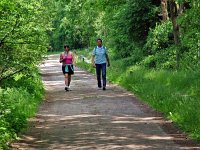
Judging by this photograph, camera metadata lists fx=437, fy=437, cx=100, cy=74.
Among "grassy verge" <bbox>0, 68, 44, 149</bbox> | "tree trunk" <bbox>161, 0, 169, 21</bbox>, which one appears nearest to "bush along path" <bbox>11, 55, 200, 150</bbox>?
"grassy verge" <bbox>0, 68, 44, 149</bbox>

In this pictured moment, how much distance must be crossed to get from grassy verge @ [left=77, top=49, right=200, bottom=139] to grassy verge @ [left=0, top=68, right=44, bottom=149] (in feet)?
11.3

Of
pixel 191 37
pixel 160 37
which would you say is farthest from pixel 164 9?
pixel 191 37

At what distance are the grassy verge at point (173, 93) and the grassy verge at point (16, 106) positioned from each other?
3449 millimetres

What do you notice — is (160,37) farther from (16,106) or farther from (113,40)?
(16,106)

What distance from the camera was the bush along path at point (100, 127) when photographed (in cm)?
815

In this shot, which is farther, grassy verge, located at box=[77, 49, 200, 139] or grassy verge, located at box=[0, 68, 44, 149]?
grassy verge, located at box=[77, 49, 200, 139]

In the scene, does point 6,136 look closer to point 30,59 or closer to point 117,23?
point 30,59

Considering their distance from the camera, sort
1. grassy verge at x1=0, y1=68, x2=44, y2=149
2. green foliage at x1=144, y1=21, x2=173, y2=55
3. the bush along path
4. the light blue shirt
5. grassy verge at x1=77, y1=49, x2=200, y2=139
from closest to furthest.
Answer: the bush along path, grassy verge at x1=0, y1=68, x2=44, y2=149, grassy verge at x1=77, y1=49, x2=200, y2=139, the light blue shirt, green foliage at x1=144, y1=21, x2=173, y2=55

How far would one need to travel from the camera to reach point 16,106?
11.2 m

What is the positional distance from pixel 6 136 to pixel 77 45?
82.5 m

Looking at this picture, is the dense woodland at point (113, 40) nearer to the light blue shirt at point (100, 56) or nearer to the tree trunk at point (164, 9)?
the tree trunk at point (164, 9)

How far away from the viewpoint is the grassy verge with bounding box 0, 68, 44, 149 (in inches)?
335

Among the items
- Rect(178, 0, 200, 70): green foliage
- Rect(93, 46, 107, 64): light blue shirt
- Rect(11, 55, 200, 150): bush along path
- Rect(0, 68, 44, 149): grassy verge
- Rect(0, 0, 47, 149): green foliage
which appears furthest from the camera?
Rect(93, 46, 107, 64): light blue shirt

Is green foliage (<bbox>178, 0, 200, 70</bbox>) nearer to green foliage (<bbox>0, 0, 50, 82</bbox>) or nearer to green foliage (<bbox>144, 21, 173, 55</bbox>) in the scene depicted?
green foliage (<bbox>144, 21, 173, 55</bbox>)
